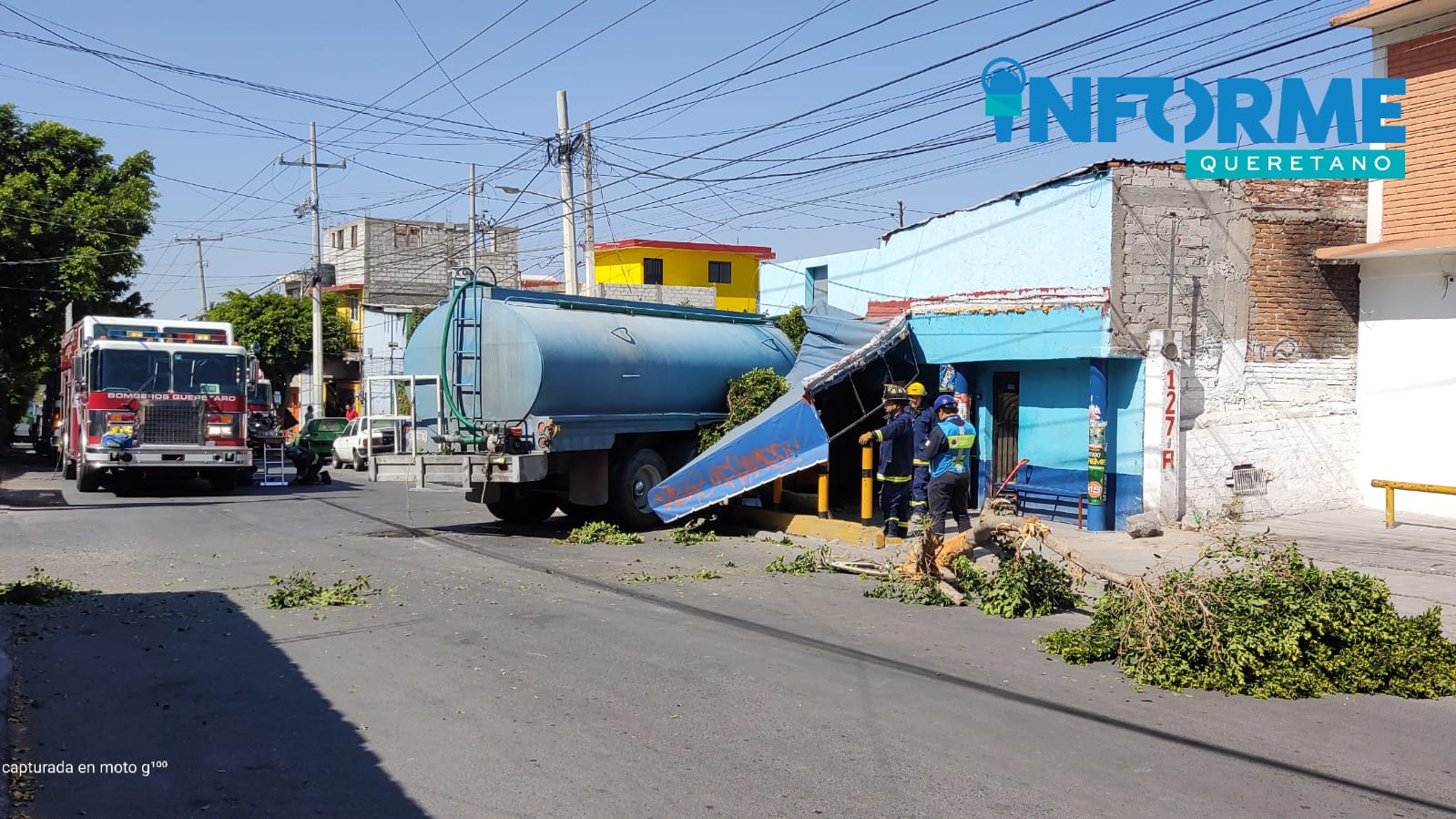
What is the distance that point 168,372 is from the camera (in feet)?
66.9

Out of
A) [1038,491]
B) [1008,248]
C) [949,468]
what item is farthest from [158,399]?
[1038,491]

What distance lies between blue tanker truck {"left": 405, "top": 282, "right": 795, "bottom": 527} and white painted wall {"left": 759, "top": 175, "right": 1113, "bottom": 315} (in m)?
3.67

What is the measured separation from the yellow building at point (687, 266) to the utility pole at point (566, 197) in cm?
2469

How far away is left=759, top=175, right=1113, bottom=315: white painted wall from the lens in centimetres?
1462

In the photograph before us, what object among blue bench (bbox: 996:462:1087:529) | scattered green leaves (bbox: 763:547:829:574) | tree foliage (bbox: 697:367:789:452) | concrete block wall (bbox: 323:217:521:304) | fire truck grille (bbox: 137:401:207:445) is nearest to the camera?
scattered green leaves (bbox: 763:547:829:574)

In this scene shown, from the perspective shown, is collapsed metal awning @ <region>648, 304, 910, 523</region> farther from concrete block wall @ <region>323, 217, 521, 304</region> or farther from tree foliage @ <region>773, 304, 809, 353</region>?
concrete block wall @ <region>323, 217, 521, 304</region>

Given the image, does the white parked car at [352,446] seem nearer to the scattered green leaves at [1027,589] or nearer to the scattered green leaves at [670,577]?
the scattered green leaves at [670,577]

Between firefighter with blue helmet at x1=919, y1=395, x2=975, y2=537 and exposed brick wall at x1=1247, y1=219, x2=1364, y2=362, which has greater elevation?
exposed brick wall at x1=1247, y1=219, x2=1364, y2=362

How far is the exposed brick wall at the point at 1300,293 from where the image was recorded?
49.1ft

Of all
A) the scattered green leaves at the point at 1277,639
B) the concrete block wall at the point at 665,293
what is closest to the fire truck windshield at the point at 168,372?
the scattered green leaves at the point at 1277,639

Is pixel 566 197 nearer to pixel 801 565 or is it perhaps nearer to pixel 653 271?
pixel 801 565

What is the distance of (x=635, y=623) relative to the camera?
887 centimetres

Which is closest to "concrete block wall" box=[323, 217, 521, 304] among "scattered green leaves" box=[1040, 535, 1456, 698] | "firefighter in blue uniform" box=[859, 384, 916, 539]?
"firefighter in blue uniform" box=[859, 384, 916, 539]

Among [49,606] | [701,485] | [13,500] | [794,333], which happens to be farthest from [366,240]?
[49,606]
